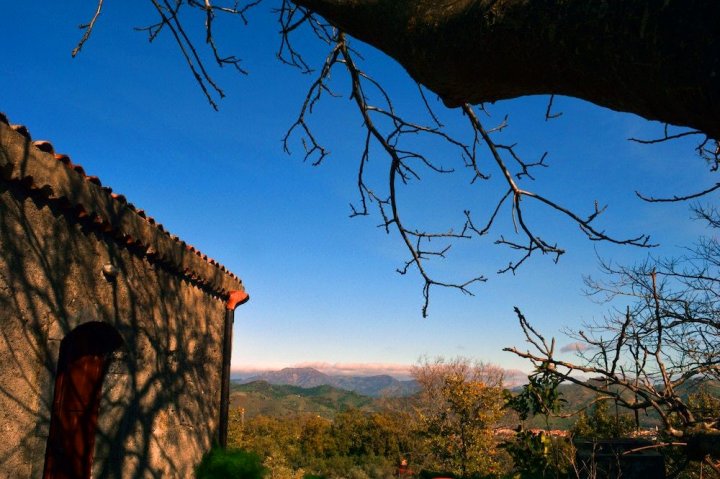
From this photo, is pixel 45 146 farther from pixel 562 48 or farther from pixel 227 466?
pixel 227 466

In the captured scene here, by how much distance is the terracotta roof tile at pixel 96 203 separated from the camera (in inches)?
144

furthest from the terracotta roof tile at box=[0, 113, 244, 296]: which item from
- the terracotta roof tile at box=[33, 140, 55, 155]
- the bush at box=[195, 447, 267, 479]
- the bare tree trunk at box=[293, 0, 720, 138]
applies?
the bare tree trunk at box=[293, 0, 720, 138]

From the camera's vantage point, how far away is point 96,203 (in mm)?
4531

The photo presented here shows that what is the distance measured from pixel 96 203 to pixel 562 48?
4.31 m

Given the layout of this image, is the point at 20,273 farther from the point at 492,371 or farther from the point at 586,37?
the point at 492,371

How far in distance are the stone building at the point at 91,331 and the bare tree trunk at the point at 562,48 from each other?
3.11 metres

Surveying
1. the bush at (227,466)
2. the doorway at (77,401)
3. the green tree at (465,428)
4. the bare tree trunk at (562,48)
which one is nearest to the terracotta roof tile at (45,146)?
the doorway at (77,401)

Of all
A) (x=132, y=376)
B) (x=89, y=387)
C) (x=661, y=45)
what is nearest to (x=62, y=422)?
(x=89, y=387)

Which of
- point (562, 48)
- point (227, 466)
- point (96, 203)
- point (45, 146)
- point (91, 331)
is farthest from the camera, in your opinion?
point (227, 466)

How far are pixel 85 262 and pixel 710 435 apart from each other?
462 cm

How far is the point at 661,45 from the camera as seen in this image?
113 cm

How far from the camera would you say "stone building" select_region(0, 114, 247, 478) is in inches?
144

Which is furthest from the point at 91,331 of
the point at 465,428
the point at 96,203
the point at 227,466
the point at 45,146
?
the point at 465,428

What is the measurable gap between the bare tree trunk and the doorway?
409cm
